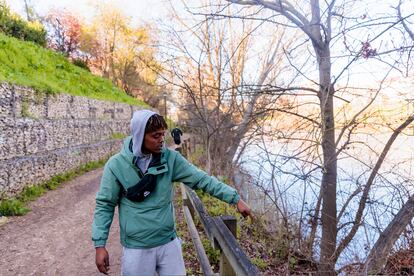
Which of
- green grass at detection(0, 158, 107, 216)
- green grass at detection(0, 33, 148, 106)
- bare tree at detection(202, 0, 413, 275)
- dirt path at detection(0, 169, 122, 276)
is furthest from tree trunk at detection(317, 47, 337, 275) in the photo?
green grass at detection(0, 33, 148, 106)

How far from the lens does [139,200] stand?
237 cm

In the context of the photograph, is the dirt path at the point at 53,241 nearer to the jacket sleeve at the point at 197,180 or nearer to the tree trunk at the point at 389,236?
the jacket sleeve at the point at 197,180

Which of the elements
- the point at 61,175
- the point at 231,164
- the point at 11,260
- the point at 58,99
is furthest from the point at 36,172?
the point at 231,164

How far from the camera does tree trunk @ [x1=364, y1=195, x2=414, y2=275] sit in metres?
5.19

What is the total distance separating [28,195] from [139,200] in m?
7.35

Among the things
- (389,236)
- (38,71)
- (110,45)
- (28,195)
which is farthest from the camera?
(110,45)

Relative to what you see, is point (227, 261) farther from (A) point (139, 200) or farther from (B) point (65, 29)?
(B) point (65, 29)

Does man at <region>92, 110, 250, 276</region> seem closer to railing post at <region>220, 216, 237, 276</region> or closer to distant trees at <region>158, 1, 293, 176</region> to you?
railing post at <region>220, 216, 237, 276</region>

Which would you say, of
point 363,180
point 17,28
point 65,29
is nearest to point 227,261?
point 363,180

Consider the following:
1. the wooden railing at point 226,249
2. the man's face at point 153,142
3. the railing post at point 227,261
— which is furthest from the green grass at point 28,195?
the man's face at point 153,142

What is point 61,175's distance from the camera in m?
10.7

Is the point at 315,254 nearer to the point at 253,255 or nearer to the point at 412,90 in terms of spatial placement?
the point at 253,255

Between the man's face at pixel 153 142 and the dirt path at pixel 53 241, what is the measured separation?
124 inches

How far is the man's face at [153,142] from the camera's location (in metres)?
2.41
